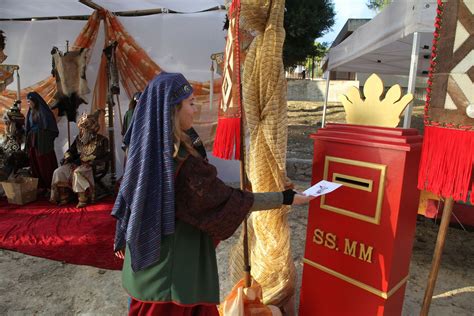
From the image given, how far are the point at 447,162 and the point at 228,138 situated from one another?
43.9 inches

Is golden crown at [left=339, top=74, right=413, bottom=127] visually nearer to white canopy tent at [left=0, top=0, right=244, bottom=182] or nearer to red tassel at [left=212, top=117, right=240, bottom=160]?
red tassel at [left=212, top=117, right=240, bottom=160]

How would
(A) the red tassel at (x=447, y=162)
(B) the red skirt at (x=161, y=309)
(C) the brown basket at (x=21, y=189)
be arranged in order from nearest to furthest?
(A) the red tassel at (x=447, y=162) < (B) the red skirt at (x=161, y=309) < (C) the brown basket at (x=21, y=189)

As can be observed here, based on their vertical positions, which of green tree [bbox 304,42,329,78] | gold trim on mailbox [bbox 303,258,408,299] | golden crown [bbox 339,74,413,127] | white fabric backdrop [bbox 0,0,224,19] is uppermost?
green tree [bbox 304,42,329,78]

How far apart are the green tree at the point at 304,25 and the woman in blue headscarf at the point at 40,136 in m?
8.08

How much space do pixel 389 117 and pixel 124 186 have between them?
4.35 feet

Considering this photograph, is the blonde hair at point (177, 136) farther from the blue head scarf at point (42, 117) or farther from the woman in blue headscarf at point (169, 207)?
the blue head scarf at point (42, 117)

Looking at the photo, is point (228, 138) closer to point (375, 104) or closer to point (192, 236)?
point (192, 236)

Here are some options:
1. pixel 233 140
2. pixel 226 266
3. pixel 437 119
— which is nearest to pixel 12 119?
pixel 226 266

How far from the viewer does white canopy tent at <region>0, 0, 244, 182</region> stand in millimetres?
5363

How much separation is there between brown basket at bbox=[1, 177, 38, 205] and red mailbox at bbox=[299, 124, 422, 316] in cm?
459

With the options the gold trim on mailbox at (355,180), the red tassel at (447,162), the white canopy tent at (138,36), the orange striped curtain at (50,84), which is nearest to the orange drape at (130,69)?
the orange striped curtain at (50,84)

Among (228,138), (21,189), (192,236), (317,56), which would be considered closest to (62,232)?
(21,189)

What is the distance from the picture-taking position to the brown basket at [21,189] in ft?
15.6

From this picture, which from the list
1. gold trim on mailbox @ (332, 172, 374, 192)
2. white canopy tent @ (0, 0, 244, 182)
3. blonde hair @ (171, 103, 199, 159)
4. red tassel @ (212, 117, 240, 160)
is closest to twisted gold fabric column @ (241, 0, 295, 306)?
red tassel @ (212, 117, 240, 160)
